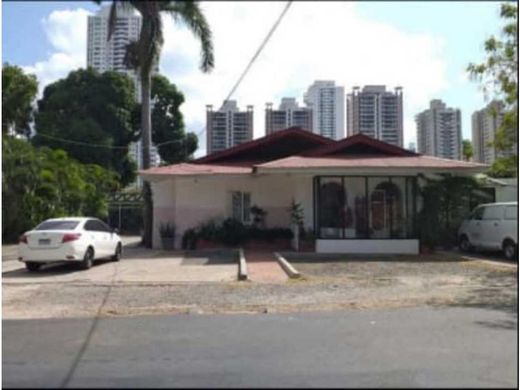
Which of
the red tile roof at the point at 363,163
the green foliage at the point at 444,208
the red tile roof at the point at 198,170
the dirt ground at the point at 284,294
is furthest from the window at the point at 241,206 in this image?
the dirt ground at the point at 284,294

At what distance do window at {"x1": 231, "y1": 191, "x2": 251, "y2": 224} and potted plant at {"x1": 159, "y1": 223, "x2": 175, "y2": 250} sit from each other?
8.25ft

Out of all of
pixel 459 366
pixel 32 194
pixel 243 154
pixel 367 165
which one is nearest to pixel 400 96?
pixel 243 154

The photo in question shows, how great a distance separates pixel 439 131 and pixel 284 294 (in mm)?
31803

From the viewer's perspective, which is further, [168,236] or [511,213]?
[168,236]

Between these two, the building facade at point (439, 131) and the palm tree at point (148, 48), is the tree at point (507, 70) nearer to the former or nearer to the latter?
the palm tree at point (148, 48)

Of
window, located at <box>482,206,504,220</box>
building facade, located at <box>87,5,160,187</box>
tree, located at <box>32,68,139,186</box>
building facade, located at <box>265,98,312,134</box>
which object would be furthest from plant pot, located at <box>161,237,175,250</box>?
tree, located at <box>32,68,139,186</box>

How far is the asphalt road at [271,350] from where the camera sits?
643 cm

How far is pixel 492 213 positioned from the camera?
69.5 ft

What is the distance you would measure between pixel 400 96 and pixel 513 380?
26494 millimetres

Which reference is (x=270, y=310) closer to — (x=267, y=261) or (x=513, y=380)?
(x=513, y=380)

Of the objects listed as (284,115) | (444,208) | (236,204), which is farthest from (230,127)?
(444,208)

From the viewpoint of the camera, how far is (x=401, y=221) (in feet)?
75.3

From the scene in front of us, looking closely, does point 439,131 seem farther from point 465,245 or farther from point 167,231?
point 167,231

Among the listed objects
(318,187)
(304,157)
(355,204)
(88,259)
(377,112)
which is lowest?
(88,259)
